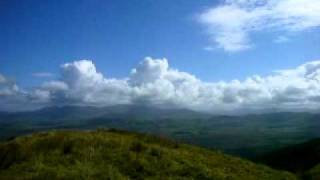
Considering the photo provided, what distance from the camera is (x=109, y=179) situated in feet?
124

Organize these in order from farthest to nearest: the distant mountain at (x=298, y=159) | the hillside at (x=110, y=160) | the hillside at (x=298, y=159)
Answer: the distant mountain at (x=298, y=159)
the hillside at (x=298, y=159)
the hillside at (x=110, y=160)

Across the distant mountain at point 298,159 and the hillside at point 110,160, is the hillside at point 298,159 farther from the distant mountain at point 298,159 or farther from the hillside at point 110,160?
the hillside at point 110,160

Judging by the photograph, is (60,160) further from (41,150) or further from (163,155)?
(163,155)

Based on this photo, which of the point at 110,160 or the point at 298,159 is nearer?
the point at 110,160

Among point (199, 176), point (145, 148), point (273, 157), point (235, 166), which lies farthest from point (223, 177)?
point (273, 157)

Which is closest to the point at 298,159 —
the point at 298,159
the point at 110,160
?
the point at 298,159

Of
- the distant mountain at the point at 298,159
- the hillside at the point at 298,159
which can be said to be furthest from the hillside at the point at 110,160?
the distant mountain at the point at 298,159

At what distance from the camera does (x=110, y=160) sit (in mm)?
42281

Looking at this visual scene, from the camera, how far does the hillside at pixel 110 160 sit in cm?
3925

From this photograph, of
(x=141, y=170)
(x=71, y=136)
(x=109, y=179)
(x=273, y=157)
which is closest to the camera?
(x=109, y=179)

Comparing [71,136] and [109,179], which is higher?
[71,136]

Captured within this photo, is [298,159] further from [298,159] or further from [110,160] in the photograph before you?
[110,160]

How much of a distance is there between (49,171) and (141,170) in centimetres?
741

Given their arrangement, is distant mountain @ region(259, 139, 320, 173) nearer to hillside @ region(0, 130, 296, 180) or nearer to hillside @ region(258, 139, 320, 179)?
hillside @ region(258, 139, 320, 179)
